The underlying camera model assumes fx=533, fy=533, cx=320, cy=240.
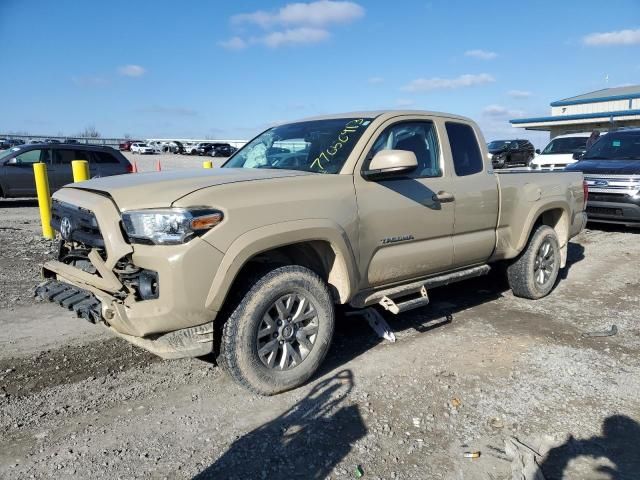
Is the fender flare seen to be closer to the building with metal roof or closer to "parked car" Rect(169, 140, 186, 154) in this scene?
the building with metal roof

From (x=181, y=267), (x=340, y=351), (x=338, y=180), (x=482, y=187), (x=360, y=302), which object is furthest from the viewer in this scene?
(x=482, y=187)

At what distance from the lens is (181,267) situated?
3047 millimetres

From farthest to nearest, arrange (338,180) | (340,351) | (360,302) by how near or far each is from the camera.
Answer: (340,351) → (360,302) → (338,180)

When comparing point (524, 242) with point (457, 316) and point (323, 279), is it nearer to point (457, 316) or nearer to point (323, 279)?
point (457, 316)

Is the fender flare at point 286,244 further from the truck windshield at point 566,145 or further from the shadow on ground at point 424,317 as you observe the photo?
the truck windshield at point 566,145

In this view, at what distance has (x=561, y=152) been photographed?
16312 mm

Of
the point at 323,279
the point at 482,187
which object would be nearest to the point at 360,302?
the point at 323,279

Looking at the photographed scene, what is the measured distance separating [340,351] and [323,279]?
0.78 m

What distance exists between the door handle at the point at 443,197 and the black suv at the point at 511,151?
22.2 metres

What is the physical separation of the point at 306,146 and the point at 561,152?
46.5 ft

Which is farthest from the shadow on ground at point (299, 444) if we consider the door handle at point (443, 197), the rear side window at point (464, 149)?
the rear side window at point (464, 149)

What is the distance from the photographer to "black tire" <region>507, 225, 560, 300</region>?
19.2 ft

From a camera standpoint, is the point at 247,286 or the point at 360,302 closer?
the point at 247,286

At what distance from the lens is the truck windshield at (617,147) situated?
35.2 feet
